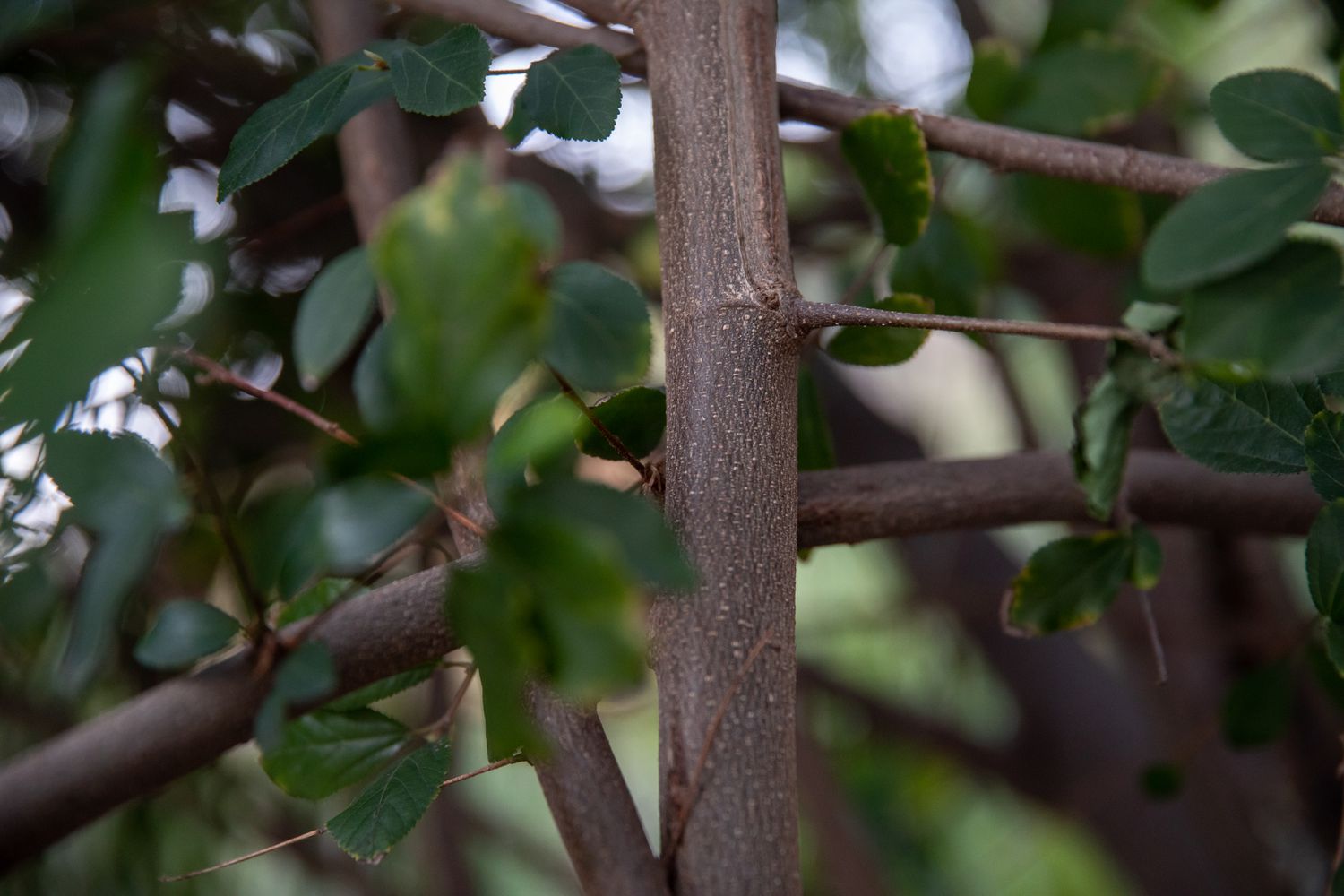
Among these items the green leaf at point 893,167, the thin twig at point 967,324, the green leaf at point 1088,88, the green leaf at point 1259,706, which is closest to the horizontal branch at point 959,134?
the green leaf at point 893,167

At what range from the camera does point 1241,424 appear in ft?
1.29

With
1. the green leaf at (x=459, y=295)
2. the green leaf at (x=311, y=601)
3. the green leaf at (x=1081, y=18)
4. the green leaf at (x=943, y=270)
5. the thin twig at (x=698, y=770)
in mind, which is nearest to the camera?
the green leaf at (x=459, y=295)

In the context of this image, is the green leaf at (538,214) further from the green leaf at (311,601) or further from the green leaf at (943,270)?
the green leaf at (943,270)

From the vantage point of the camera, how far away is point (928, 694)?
1459mm

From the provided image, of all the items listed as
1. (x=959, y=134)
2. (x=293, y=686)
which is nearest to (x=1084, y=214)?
(x=959, y=134)

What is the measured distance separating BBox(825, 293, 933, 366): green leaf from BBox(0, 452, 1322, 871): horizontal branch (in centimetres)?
5

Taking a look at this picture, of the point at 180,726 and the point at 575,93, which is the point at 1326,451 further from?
the point at 180,726

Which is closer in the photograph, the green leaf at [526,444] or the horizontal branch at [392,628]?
the green leaf at [526,444]

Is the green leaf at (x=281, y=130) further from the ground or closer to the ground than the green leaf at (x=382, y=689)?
further from the ground

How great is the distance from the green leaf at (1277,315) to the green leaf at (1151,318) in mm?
118

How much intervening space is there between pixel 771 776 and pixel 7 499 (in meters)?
0.29

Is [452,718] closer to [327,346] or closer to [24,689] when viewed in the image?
[327,346]

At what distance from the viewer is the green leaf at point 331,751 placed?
0.40 m

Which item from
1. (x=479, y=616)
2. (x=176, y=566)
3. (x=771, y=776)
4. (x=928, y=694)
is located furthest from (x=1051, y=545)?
(x=928, y=694)
